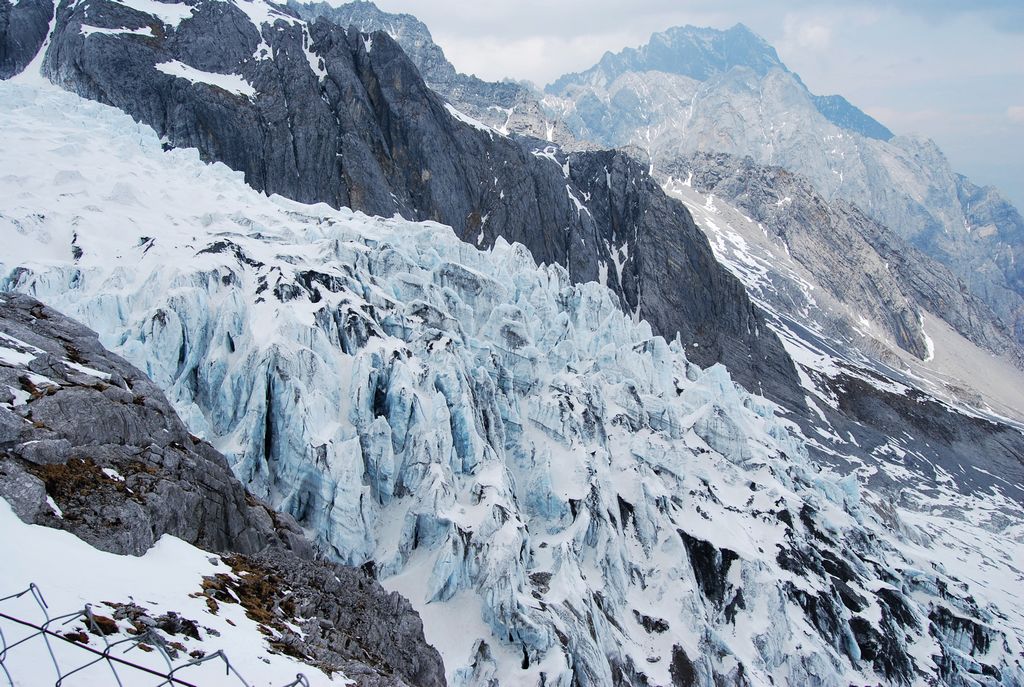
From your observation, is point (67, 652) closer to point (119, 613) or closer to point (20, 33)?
point (119, 613)

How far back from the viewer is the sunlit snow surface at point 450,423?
41.9m

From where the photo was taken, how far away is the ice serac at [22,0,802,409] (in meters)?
110

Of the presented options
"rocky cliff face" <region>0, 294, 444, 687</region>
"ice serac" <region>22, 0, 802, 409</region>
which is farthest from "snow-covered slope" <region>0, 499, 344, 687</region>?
"ice serac" <region>22, 0, 802, 409</region>

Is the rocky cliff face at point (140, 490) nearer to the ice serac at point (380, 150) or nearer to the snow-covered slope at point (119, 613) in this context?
the snow-covered slope at point (119, 613)

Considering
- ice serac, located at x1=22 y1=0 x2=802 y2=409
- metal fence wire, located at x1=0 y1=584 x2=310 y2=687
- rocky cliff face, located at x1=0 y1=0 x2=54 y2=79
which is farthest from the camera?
rocky cliff face, located at x1=0 y1=0 x2=54 y2=79

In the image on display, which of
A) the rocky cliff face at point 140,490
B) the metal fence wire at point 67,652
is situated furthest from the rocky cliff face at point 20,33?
the metal fence wire at point 67,652

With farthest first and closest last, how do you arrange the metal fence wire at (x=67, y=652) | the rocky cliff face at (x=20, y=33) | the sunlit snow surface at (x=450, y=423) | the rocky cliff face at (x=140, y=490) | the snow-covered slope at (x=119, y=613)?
the rocky cliff face at (x=20, y=33)
the sunlit snow surface at (x=450, y=423)
the rocky cliff face at (x=140, y=490)
the snow-covered slope at (x=119, y=613)
the metal fence wire at (x=67, y=652)

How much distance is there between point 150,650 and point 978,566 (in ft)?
390

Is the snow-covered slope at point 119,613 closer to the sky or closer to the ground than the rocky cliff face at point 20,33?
closer to the ground

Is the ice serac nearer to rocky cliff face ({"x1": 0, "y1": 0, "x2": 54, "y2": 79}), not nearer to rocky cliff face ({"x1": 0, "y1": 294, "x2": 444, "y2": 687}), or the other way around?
rocky cliff face ({"x1": 0, "y1": 0, "x2": 54, "y2": 79})

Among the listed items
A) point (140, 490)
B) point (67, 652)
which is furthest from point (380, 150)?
point (67, 652)

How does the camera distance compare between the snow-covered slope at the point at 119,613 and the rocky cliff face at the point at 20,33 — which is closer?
the snow-covered slope at the point at 119,613

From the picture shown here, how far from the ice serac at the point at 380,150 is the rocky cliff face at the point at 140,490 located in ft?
299

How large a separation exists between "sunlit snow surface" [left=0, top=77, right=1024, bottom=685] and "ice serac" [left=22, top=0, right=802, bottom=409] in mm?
31809
